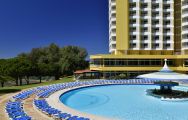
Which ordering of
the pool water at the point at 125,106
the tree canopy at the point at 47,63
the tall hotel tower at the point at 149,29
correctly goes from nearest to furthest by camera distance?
the pool water at the point at 125,106 < the tree canopy at the point at 47,63 < the tall hotel tower at the point at 149,29

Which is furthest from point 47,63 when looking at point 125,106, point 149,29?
point 125,106

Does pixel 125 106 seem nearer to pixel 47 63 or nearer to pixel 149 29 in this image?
pixel 149 29

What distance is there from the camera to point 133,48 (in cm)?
6322

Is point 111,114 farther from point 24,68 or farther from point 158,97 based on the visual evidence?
point 24,68

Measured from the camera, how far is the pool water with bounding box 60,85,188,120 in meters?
23.1

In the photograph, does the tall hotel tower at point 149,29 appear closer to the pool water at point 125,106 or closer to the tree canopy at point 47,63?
the tree canopy at point 47,63

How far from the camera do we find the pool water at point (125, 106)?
75.8 feet

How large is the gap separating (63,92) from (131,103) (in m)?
9.88

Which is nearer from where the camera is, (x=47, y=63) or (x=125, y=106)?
(x=125, y=106)

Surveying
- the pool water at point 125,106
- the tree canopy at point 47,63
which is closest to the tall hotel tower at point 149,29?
the tree canopy at point 47,63

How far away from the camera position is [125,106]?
27.5 metres

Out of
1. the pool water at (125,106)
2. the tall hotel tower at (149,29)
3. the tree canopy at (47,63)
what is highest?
the tall hotel tower at (149,29)

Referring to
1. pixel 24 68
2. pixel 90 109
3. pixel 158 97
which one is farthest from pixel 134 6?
pixel 90 109

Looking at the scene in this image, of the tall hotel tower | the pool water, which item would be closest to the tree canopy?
the tall hotel tower
